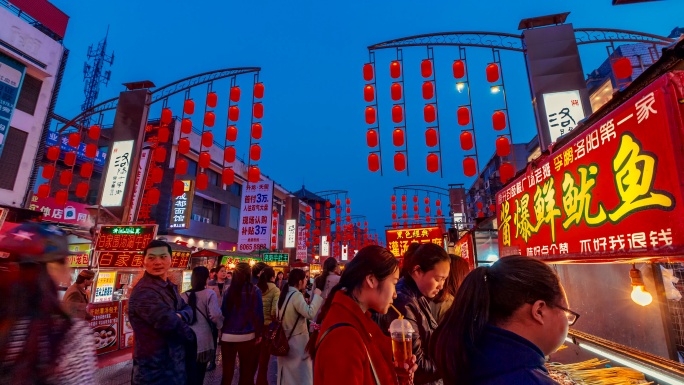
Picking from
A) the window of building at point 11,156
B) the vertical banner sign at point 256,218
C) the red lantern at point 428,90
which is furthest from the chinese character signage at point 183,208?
the red lantern at point 428,90

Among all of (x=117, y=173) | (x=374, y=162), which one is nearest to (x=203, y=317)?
(x=117, y=173)

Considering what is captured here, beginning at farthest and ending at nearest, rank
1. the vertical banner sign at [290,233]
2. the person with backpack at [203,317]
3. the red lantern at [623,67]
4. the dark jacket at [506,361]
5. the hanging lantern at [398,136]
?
1. the vertical banner sign at [290,233]
2. the hanging lantern at [398,136]
3. the red lantern at [623,67]
4. the person with backpack at [203,317]
5. the dark jacket at [506,361]

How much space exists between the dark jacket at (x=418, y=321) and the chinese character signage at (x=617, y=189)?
1531mm

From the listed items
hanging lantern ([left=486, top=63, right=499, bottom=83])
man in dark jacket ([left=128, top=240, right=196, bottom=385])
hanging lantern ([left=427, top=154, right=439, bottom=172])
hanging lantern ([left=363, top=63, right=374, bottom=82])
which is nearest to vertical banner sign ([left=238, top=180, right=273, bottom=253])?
hanging lantern ([left=363, top=63, right=374, bottom=82])

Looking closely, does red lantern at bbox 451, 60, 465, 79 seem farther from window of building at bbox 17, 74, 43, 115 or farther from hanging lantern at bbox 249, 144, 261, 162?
window of building at bbox 17, 74, 43, 115

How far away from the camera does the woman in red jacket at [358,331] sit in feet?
6.21

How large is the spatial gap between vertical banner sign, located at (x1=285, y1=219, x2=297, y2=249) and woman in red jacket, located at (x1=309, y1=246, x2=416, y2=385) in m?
27.6

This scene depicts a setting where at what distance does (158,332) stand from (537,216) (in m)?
4.63

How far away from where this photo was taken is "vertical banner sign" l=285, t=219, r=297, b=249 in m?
29.5

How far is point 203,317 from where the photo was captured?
17.1ft

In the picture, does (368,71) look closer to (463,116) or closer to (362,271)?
(463,116)

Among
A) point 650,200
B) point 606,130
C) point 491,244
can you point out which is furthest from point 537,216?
point 491,244

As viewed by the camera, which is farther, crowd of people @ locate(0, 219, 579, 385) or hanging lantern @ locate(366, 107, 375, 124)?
hanging lantern @ locate(366, 107, 375, 124)

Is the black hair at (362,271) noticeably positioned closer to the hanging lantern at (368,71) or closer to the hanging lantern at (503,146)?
the hanging lantern at (503,146)
